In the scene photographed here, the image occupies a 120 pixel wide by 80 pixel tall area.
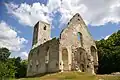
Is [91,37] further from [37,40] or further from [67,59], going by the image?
[37,40]

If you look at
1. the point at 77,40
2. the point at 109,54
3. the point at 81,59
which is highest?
the point at 77,40

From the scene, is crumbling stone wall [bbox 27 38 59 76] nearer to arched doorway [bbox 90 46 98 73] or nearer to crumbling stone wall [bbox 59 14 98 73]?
crumbling stone wall [bbox 59 14 98 73]

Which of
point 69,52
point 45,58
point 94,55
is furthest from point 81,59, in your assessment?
point 45,58

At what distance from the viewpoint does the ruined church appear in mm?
38969

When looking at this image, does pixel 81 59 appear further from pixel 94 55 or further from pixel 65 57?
pixel 94 55

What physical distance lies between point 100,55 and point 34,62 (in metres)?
15.6

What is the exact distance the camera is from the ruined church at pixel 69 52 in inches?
1534

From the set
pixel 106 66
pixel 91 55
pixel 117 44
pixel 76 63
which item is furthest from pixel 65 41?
pixel 117 44

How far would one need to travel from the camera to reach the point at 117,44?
47.3 meters

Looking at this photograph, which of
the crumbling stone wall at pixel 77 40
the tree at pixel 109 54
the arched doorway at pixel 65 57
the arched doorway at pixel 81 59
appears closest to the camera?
the arched doorway at pixel 65 57

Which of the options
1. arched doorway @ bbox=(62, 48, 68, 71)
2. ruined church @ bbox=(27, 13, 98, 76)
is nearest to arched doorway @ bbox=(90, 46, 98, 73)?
ruined church @ bbox=(27, 13, 98, 76)

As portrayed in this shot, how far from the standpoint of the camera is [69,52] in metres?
39.8

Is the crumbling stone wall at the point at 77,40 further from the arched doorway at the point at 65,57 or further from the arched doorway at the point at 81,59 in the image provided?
the arched doorway at the point at 81,59

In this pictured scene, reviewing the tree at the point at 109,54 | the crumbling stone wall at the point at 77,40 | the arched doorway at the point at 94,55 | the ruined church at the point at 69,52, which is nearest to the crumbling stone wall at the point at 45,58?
the ruined church at the point at 69,52
